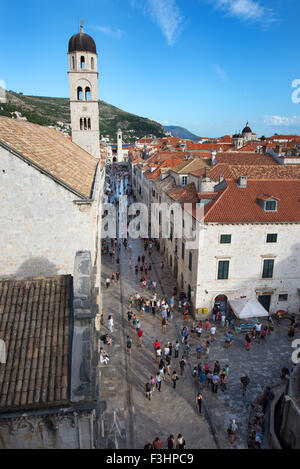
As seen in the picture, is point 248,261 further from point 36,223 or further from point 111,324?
point 36,223

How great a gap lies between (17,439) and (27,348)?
7.26 feet

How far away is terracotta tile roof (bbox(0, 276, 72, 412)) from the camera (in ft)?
25.7

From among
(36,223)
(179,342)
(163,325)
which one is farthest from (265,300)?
(36,223)

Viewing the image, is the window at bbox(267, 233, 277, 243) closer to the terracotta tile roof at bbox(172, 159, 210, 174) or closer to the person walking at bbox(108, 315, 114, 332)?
the person walking at bbox(108, 315, 114, 332)

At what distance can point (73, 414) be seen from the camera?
309 inches

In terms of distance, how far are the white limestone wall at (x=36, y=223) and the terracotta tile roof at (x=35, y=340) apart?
4.82m

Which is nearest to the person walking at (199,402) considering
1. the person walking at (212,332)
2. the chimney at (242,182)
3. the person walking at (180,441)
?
the person walking at (180,441)

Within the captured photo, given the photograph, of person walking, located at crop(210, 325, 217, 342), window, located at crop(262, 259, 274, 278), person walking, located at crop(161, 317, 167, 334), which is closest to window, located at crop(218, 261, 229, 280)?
window, located at crop(262, 259, 274, 278)

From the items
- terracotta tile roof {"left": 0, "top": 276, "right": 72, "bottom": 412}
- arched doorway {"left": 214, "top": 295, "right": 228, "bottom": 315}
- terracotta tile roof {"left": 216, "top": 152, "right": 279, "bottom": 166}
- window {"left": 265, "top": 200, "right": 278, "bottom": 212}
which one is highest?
terracotta tile roof {"left": 216, "top": 152, "right": 279, "bottom": 166}

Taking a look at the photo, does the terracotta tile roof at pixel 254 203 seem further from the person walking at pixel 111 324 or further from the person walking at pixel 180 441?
the person walking at pixel 180 441

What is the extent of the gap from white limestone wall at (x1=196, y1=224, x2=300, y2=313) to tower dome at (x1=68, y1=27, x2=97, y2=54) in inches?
916

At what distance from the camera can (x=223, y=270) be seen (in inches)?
941

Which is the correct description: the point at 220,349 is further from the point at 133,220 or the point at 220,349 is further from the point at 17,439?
the point at 133,220

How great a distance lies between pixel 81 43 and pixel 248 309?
29.8 meters
